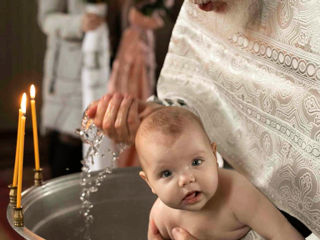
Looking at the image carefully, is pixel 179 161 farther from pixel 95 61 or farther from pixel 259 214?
pixel 95 61

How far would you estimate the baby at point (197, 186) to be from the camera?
66cm

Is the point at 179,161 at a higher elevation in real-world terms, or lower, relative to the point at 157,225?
higher

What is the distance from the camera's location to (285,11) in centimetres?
70

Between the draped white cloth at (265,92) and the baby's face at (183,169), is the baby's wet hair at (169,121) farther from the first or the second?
the draped white cloth at (265,92)

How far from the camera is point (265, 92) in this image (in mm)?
749

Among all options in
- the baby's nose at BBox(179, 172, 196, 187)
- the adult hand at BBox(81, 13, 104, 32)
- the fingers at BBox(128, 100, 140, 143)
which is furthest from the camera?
the adult hand at BBox(81, 13, 104, 32)

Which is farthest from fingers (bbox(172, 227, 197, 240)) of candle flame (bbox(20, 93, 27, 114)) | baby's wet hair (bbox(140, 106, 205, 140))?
candle flame (bbox(20, 93, 27, 114))

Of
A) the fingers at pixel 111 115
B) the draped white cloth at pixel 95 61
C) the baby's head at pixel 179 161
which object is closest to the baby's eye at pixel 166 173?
the baby's head at pixel 179 161

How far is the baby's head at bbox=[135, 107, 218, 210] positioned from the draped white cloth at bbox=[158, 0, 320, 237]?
0.34ft

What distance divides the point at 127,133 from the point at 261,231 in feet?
0.66

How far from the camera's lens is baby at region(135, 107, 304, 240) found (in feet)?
2.17

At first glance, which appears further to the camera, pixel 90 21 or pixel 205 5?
pixel 90 21

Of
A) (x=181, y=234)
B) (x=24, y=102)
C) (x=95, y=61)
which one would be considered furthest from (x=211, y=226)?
(x=95, y=61)

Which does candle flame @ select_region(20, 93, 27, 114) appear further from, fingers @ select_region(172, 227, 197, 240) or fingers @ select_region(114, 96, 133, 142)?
fingers @ select_region(172, 227, 197, 240)
